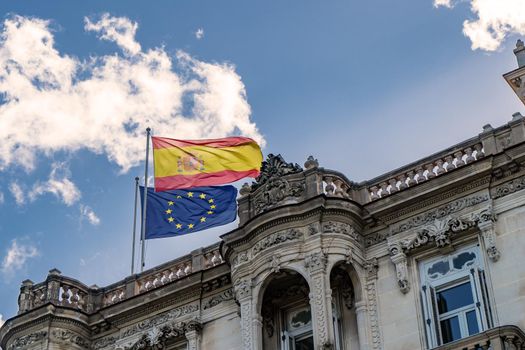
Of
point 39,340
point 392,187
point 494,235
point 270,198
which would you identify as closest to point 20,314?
point 39,340

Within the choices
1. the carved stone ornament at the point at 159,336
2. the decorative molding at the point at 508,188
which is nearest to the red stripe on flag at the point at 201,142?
the carved stone ornament at the point at 159,336

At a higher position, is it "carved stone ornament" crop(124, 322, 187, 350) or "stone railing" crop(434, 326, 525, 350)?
"carved stone ornament" crop(124, 322, 187, 350)

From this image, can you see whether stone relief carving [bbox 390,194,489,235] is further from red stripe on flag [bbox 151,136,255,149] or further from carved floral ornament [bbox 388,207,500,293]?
red stripe on flag [bbox 151,136,255,149]

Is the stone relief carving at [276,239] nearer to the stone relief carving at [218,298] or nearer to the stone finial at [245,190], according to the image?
the stone relief carving at [218,298]

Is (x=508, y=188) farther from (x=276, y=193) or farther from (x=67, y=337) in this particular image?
(x=67, y=337)

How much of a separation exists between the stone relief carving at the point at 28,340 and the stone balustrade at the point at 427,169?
10.0 metres

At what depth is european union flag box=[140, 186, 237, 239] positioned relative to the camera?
33781 millimetres

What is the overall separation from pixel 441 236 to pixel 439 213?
767 millimetres

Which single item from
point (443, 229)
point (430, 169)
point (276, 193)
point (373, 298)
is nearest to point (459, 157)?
point (430, 169)

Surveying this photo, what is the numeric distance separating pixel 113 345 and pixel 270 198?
6363 mm

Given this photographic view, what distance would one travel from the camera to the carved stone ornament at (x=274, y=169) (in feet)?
98.3

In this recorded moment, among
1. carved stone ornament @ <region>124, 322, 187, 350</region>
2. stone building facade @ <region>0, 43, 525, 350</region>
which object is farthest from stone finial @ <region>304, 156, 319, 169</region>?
carved stone ornament @ <region>124, 322, 187, 350</region>

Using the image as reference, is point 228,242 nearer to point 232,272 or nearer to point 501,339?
point 232,272

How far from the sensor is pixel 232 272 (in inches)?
1156
